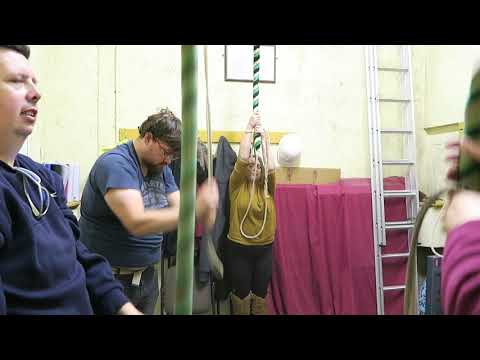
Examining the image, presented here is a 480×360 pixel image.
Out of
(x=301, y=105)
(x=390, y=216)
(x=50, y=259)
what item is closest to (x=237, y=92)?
(x=301, y=105)

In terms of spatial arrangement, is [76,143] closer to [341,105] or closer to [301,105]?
[301,105]

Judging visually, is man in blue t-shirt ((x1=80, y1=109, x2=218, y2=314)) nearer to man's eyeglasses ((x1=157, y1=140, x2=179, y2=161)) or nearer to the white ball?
man's eyeglasses ((x1=157, y1=140, x2=179, y2=161))

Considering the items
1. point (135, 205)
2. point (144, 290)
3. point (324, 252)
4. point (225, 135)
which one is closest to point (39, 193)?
point (135, 205)

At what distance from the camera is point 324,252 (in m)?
2.65

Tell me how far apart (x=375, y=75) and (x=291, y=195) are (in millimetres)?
1141

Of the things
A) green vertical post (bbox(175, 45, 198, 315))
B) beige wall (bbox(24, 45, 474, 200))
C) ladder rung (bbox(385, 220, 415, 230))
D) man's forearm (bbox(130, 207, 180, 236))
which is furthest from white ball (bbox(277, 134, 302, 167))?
green vertical post (bbox(175, 45, 198, 315))

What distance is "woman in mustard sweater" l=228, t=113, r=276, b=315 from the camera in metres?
2.37

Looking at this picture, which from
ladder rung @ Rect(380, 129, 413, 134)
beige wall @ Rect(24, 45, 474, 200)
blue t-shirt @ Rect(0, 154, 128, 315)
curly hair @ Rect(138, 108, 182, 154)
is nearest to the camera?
A: blue t-shirt @ Rect(0, 154, 128, 315)

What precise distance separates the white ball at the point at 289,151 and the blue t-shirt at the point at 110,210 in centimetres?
137

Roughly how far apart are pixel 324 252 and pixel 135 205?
1.80 meters

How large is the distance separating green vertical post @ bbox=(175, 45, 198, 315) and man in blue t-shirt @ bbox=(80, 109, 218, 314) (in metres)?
0.82

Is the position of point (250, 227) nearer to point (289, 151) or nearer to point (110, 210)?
point (289, 151)

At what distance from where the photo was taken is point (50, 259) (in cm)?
70

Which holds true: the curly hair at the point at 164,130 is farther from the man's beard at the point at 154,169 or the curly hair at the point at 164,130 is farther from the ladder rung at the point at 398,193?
the ladder rung at the point at 398,193
